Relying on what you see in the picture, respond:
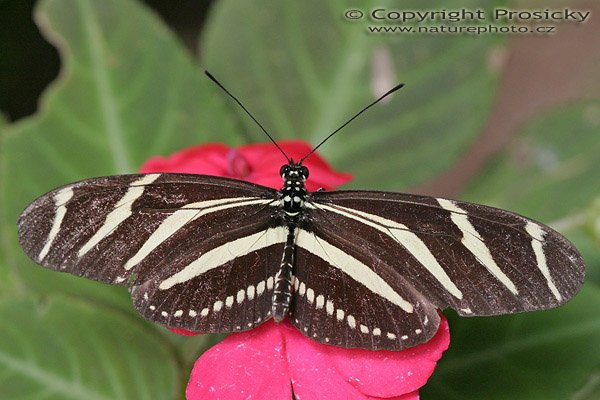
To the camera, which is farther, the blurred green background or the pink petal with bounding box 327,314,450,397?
the blurred green background

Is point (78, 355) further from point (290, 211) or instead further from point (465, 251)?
point (465, 251)

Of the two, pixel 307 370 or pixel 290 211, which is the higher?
pixel 290 211

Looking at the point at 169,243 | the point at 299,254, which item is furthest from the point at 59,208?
the point at 299,254

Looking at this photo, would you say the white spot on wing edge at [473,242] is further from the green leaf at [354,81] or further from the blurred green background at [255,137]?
the green leaf at [354,81]

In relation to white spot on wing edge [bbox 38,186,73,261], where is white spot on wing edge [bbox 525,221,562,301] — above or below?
below

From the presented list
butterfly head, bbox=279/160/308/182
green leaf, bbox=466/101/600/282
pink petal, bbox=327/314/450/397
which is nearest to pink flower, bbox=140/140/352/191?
butterfly head, bbox=279/160/308/182

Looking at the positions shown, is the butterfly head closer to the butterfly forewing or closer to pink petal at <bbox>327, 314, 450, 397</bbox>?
the butterfly forewing
